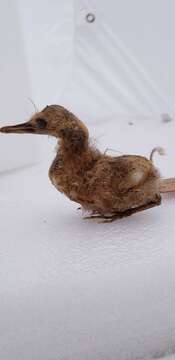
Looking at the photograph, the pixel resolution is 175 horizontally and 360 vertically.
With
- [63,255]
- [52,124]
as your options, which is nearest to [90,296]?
[63,255]

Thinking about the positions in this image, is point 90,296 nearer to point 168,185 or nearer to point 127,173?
point 127,173

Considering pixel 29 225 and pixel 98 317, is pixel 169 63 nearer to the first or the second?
pixel 29 225

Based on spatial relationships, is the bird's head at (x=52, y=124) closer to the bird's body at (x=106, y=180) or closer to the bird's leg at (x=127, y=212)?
the bird's body at (x=106, y=180)

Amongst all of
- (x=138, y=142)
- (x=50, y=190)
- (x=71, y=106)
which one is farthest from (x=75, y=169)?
(x=71, y=106)

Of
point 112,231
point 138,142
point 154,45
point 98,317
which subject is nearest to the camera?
point 98,317

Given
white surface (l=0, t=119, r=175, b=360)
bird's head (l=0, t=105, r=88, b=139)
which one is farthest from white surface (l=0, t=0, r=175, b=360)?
bird's head (l=0, t=105, r=88, b=139)

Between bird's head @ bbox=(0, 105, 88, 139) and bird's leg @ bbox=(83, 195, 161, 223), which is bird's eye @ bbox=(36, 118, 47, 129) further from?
bird's leg @ bbox=(83, 195, 161, 223)
